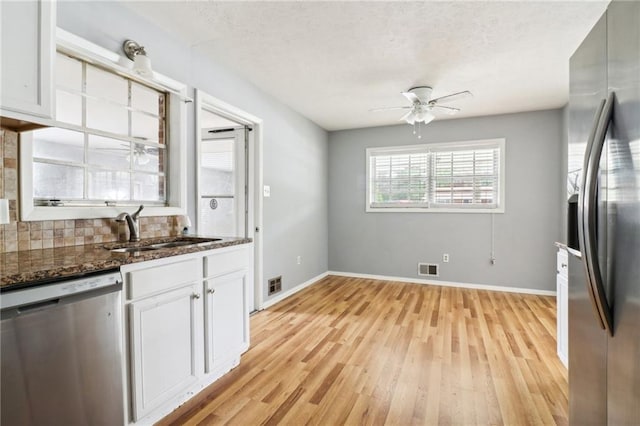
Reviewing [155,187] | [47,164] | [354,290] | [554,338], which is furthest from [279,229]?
[554,338]

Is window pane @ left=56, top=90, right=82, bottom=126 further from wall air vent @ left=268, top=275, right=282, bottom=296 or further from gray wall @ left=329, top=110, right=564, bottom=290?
gray wall @ left=329, top=110, right=564, bottom=290

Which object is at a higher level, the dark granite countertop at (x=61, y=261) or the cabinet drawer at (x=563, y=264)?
the dark granite countertop at (x=61, y=261)

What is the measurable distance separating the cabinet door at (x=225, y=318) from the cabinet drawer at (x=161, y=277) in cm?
17

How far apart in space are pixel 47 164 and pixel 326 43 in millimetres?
2119

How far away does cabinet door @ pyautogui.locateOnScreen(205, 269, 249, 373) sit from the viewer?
80.0 inches

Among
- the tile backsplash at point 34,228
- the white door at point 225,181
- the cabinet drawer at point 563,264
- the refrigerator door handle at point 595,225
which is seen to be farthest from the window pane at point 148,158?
the cabinet drawer at point 563,264

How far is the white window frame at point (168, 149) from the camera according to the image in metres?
Answer: 1.62

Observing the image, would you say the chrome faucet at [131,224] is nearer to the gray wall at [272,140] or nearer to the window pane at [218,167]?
the gray wall at [272,140]

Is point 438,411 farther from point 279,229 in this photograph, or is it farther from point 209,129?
point 209,129

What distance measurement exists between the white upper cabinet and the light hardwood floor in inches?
67.3

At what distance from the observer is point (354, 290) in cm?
448

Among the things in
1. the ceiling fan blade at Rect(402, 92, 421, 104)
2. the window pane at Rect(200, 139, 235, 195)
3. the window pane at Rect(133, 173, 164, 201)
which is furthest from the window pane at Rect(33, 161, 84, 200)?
the ceiling fan blade at Rect(402, 92, 421, 104)

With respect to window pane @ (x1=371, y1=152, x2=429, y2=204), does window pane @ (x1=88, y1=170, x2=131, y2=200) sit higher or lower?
lower

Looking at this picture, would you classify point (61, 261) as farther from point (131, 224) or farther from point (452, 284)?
point (452, 284)
